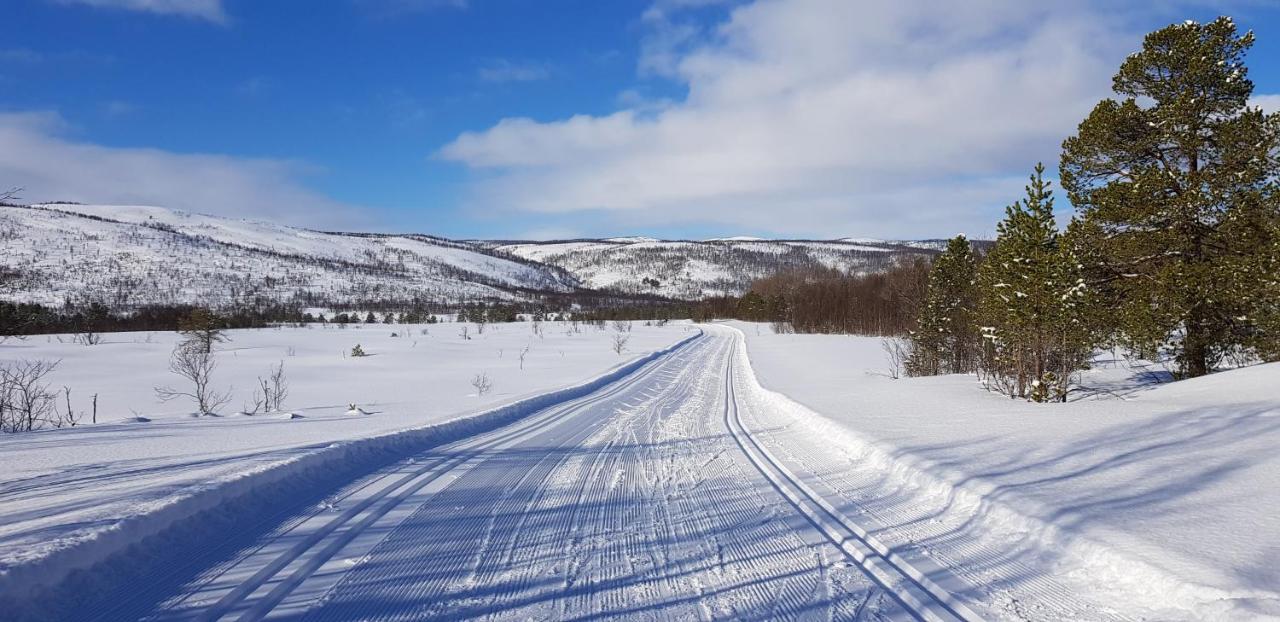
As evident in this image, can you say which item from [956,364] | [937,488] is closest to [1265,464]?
[937,488]

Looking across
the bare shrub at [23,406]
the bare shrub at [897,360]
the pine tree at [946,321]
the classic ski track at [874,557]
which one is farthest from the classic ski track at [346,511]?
the pine tree at [946,321]

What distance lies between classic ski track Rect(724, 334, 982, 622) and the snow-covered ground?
20 cm

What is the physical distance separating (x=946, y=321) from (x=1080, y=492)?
62.1 ft

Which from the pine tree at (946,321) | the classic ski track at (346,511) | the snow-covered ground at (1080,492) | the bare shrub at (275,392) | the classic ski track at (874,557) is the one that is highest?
the pine tree at (946,321)

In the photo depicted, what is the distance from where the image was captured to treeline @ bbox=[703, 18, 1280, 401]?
39.9 ft

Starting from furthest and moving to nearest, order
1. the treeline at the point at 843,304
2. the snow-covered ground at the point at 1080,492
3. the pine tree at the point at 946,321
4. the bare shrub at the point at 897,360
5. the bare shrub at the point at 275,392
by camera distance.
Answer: the treeline at the point at 843,304 < the bare shrub at the point at 897,360 < the pine tree at the point at 946,321 < the bare shrub at the point at 275,392 < the snow-covered ground at the point at 1080,492

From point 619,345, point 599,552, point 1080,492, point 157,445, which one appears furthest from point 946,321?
point 157,445

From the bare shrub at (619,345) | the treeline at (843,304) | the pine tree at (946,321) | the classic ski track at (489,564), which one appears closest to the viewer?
the classic ski track at (489,564)

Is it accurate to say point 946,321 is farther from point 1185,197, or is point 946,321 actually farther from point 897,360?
point 1185,197

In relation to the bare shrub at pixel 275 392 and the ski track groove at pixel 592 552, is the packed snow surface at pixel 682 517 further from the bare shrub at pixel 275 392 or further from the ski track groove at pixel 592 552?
the bare shrub at pixel 275 392

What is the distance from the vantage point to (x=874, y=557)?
14.6ft

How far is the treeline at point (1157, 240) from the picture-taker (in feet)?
39.9

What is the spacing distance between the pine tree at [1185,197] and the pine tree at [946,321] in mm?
8428

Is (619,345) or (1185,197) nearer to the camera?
(1185,197)
